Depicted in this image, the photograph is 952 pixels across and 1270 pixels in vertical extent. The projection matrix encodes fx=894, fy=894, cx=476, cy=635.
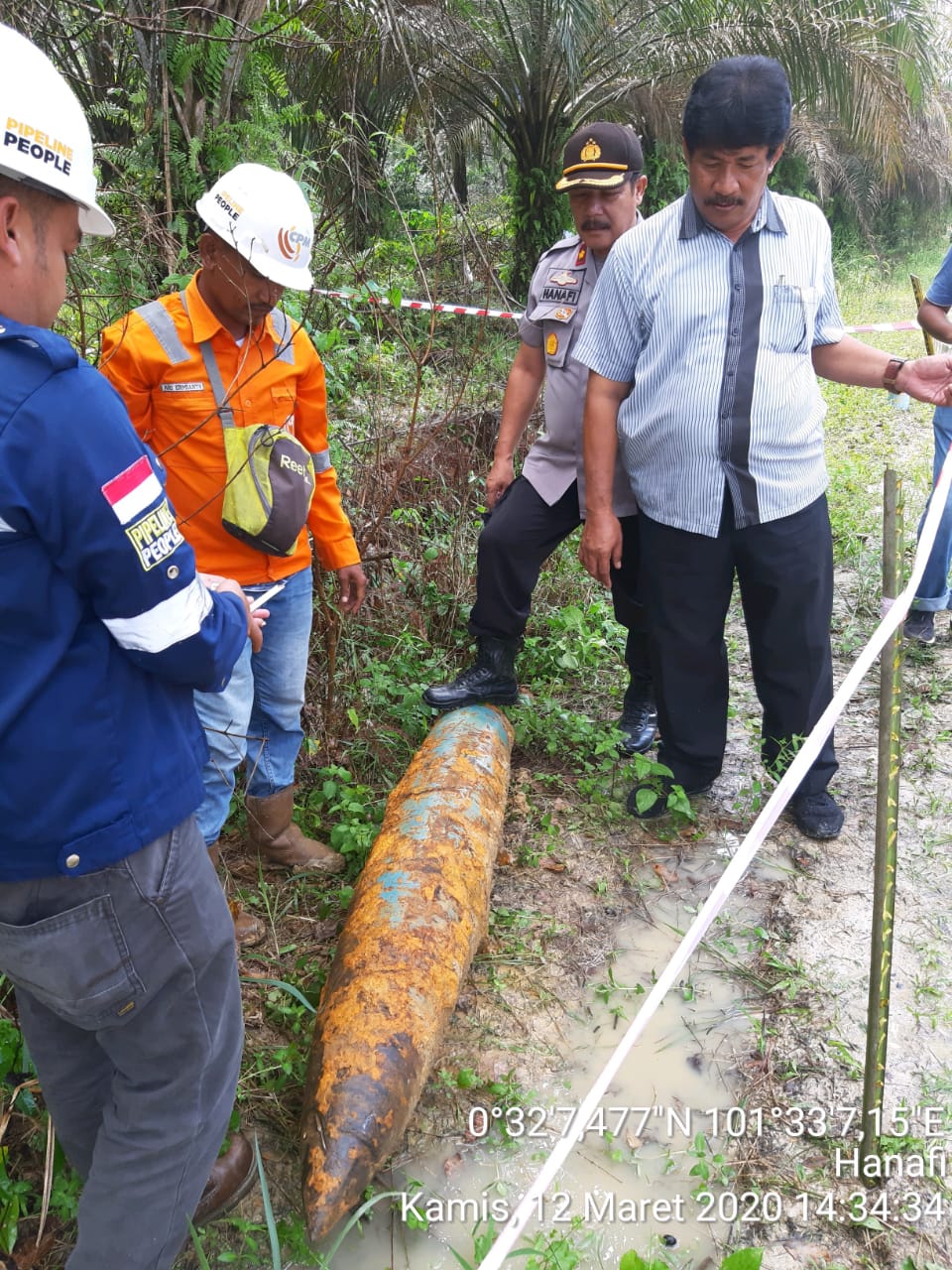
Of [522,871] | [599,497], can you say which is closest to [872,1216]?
[522,871]

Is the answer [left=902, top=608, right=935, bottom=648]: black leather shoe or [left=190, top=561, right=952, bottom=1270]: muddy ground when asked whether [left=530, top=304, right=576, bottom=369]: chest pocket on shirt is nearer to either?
[left=190, top=561, right=952, bottom=1270]: muddy ground

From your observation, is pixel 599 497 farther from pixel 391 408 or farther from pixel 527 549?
pixel 391 408

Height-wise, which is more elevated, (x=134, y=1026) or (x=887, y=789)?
(x=887, y=789)

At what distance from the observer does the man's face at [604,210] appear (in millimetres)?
2918

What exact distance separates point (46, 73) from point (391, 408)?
405 cm

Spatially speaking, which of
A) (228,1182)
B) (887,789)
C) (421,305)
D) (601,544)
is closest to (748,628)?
(601,544)

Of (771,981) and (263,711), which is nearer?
(771,981)

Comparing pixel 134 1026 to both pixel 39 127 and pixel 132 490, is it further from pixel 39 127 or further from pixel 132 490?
pixel 39 127

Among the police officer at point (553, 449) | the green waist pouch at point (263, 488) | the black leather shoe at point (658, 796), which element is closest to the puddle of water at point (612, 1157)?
the black leather shoe at point (658, 796)

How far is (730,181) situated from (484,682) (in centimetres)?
181

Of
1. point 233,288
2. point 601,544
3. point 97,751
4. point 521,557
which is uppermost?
point 233,288

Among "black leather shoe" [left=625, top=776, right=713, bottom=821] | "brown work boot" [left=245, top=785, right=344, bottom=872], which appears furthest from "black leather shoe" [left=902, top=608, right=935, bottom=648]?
"brown work boot" [left=245, top=785, right=344, bottom=872]

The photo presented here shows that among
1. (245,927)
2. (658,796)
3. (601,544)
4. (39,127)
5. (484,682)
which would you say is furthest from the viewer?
(484,682)

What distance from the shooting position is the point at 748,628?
282 centimetres
